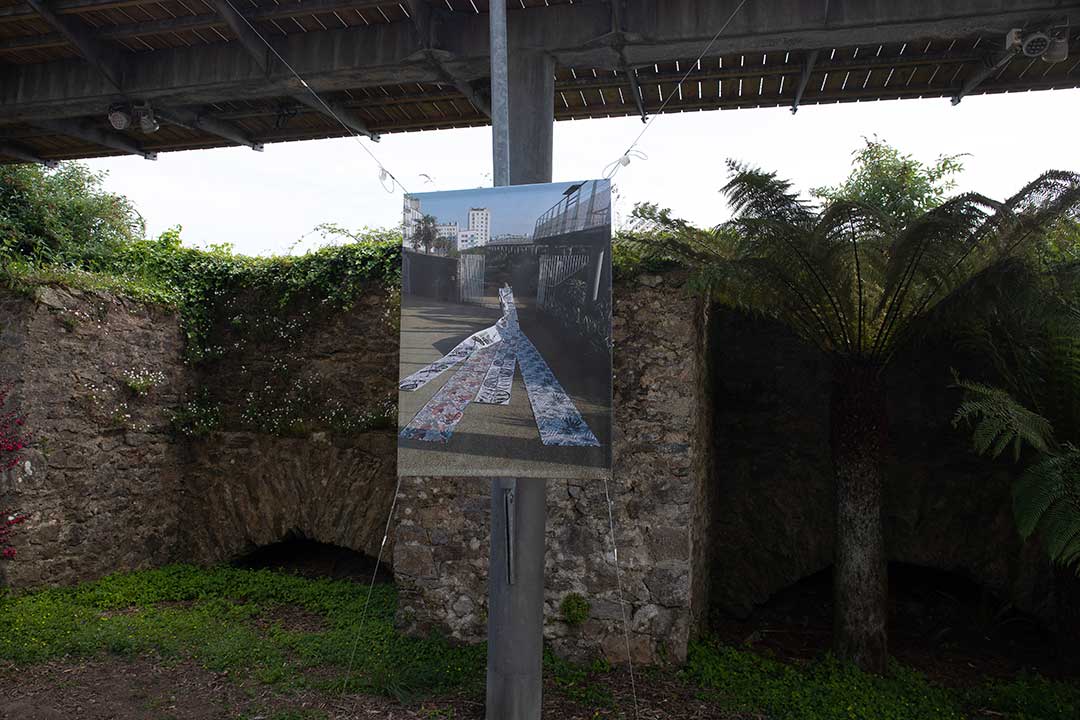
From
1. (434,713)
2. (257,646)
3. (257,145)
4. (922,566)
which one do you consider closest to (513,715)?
(434,713)

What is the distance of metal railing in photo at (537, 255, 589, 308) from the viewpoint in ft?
11.9

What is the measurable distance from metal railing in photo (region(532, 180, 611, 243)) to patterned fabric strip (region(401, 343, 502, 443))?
66cm

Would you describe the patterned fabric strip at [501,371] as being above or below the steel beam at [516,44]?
below

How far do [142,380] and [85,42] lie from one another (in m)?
2.98

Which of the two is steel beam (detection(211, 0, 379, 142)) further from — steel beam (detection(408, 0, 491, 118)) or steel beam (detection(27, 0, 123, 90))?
steel beam (detection(27, 0, 123, 90))

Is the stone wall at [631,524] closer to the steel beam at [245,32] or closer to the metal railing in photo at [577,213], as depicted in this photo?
the metal railing in photo at [577,213]

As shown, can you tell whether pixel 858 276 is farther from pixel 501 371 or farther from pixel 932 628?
pixel 932 628

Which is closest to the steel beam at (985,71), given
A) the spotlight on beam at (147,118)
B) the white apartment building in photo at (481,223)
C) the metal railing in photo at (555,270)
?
the metal railing in photo at (555,270)

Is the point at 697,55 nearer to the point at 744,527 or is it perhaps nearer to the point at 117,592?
the point at 744,527

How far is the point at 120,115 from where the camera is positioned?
5.48 m

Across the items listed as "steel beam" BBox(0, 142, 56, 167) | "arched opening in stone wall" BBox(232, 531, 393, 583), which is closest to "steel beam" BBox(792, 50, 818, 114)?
"arched opening in stone wall" BBox(232, 531, 393, 583)

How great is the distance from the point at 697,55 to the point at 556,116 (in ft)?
4.95

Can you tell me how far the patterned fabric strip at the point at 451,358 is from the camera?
147 inches

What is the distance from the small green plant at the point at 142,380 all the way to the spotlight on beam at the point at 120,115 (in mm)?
2291
